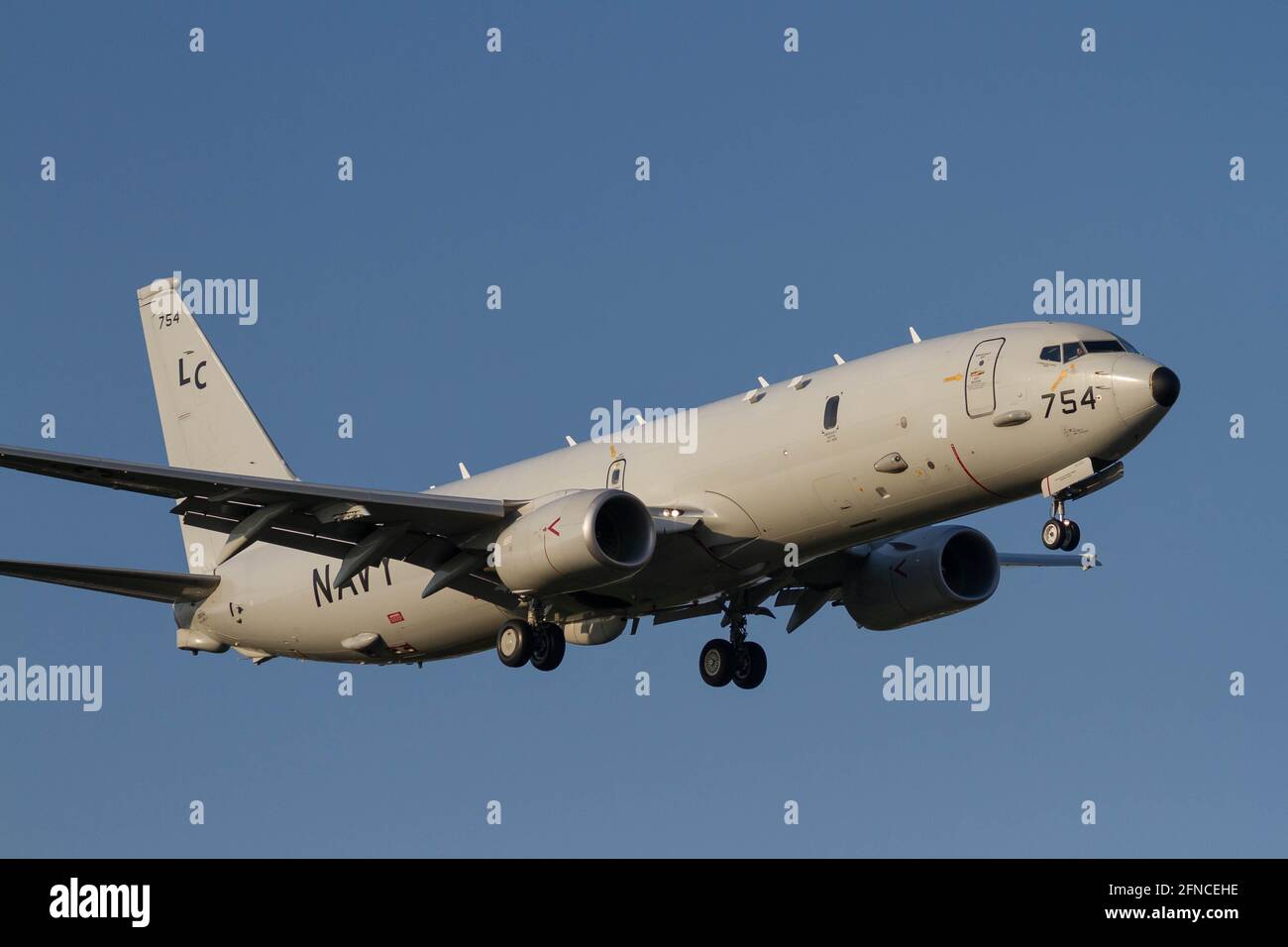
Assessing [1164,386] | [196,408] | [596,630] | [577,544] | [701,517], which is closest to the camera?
[1164,386]

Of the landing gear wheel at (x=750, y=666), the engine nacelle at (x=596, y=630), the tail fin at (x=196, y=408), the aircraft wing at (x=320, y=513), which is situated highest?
the tail fin at (x=196, y=408)

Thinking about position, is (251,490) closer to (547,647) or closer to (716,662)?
(547,647)

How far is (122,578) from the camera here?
47.0 metres

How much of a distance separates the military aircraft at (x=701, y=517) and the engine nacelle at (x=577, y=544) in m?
0.05

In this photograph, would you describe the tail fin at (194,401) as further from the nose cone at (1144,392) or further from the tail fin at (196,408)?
the nose cone at (1144,392)

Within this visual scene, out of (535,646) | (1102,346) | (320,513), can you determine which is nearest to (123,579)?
(320,513)

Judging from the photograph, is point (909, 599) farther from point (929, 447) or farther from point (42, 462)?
point (42, 462)

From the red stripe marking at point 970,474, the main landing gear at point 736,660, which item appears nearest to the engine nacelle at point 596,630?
the main landing gear at point 736,660

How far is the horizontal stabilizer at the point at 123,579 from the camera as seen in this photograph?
43250mm

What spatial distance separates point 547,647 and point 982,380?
38.2 ft

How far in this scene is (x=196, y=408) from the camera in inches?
2186

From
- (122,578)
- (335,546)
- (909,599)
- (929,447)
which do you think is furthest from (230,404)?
(929,447)

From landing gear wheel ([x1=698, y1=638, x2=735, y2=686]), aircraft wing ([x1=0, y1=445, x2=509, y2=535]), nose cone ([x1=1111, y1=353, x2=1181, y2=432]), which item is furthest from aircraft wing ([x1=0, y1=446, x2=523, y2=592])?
nose cone ([x1=1111, y1=353, x2=1181, y2=432])

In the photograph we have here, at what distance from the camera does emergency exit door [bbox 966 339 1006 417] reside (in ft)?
124
